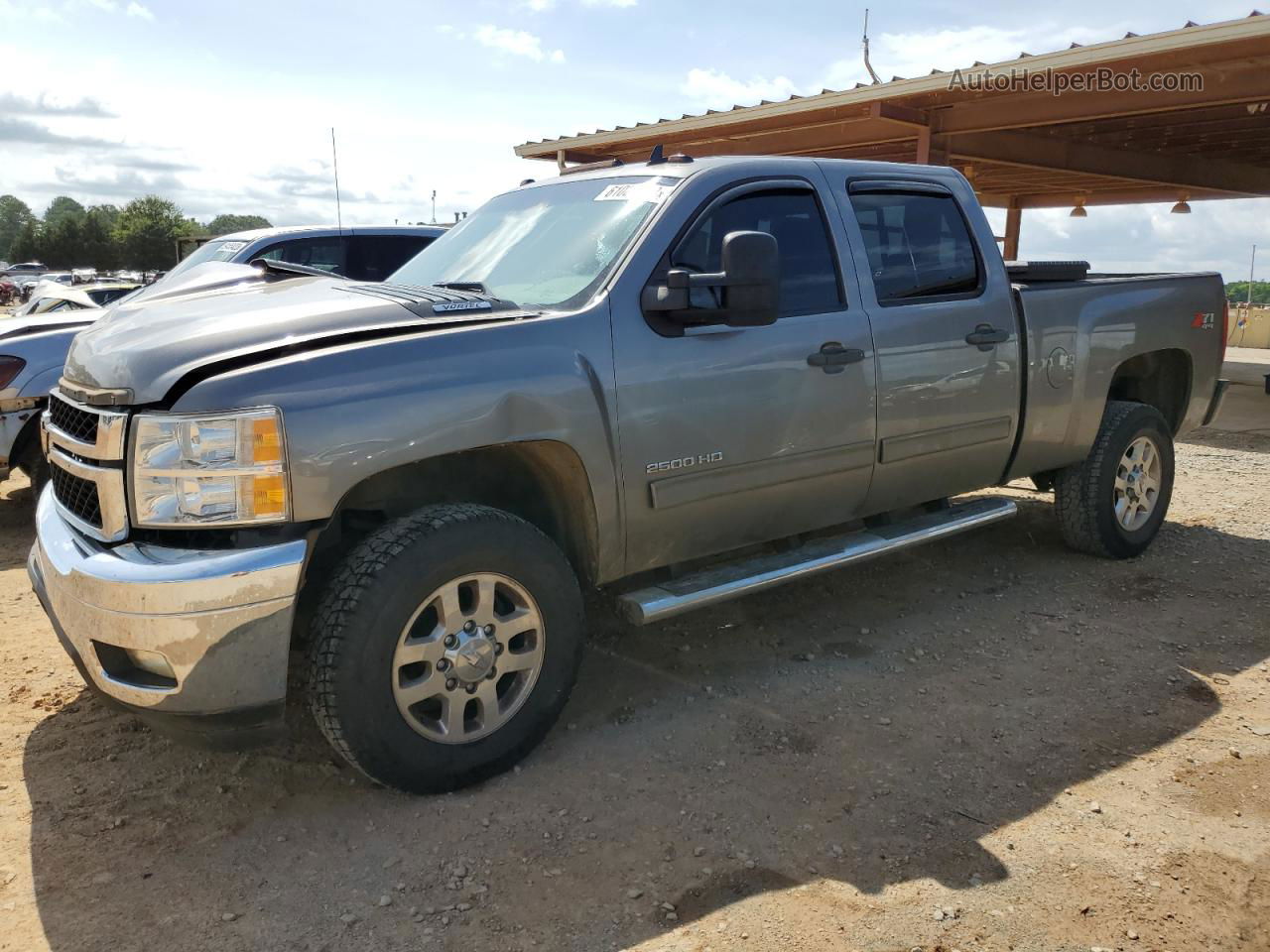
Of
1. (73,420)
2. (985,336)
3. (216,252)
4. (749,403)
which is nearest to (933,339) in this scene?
(985,336)

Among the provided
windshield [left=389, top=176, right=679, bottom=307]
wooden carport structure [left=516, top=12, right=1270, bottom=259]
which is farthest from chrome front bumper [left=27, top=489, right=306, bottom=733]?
wooden carport structure [left=516, top=12, right=1270, bottom=259]

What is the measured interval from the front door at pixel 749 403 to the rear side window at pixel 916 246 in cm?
26

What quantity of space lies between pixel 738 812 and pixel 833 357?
70.0 inches

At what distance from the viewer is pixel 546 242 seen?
386 centimetres

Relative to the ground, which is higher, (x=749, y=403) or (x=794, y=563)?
(x=749, y=403)

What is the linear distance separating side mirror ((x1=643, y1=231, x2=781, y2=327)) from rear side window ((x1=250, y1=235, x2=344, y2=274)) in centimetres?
427

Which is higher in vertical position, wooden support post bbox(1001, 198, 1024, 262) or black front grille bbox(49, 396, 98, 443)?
wooden support post bbox(1001, 198, 1024, 262)

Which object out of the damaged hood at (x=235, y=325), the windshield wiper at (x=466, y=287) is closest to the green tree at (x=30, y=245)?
the damaged hood at (x=235, y=325)

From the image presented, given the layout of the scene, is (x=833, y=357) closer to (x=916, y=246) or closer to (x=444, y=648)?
(x=916, y=246)

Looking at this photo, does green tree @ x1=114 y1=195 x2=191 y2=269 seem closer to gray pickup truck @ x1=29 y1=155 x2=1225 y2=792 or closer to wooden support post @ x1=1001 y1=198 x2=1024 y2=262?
wooden support post @ x1=1001 y1=198 x2=1024 y2=262

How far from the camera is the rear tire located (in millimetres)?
5336

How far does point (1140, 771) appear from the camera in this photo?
11.0 ft

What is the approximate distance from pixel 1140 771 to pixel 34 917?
337 centimetres

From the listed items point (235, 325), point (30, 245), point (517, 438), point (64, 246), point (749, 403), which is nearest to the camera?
point (235, 325)
